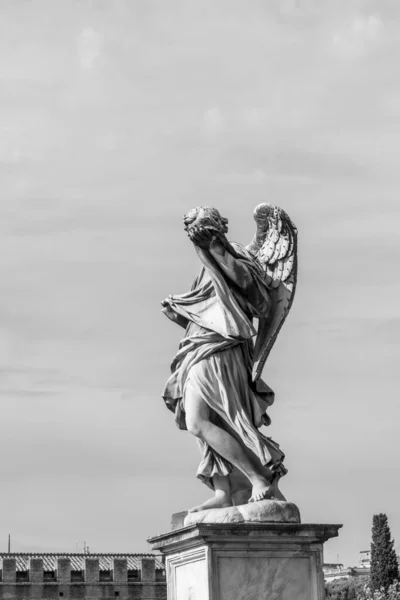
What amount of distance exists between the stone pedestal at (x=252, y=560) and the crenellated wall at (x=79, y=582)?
6268cm

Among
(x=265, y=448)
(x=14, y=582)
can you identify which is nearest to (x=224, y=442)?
(x=265, y=448)

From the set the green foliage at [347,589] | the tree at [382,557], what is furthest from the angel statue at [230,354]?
the green foliage at [347,589]

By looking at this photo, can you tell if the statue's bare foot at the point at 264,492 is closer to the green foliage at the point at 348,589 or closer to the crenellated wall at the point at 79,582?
the green foliage at the point at 348,589

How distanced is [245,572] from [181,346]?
2.30 metres

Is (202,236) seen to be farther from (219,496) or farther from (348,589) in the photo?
(348,589)

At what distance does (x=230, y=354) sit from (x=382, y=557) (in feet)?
198

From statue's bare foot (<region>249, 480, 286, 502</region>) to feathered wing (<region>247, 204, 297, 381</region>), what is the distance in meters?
1.14

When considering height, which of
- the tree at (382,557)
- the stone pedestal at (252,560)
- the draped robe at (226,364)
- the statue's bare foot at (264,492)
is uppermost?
the tree at (382,557)

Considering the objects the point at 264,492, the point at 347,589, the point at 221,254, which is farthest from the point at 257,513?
the point at 347,589

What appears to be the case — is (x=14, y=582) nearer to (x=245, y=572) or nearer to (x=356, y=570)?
(x=356, y=570)

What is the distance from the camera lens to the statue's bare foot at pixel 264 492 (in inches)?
472

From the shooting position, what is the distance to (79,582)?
7362 cm

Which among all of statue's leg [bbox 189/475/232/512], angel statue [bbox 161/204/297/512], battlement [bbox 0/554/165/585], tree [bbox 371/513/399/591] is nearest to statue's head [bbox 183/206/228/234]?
angel statue [bbox 161/204/297/512]

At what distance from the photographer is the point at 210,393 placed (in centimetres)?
1232
